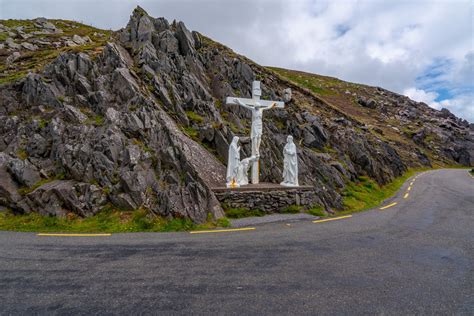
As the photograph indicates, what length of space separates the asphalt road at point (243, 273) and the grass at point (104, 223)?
2.79 feet

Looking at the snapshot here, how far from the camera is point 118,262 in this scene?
608cm

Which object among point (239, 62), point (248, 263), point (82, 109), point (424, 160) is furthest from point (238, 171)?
point (424, 160)

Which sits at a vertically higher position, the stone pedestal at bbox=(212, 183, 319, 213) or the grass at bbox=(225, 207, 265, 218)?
the stone pedestal at bbox=(212, 183, 319, 213)

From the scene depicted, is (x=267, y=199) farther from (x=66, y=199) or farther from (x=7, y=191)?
(x=7, y=191)

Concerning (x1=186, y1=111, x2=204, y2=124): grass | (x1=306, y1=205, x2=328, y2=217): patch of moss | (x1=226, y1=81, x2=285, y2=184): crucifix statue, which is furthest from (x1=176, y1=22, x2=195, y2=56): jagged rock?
(x1=306, y1=205, x2=328, y2=217): patch of moss

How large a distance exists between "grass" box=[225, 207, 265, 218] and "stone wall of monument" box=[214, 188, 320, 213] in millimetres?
163

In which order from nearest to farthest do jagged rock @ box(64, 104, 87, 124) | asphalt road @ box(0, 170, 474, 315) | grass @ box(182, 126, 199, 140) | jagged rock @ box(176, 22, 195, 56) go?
asphalt road @ box(0, 170, 474, 315)
jagged rock @ box(64, 104, 87, 124)
grass @ box(182, 126, 199, 140)
jagged rock @ box(176, 22, 195, 56)

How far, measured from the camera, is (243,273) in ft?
18.0

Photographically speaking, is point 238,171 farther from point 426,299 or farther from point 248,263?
point 426,299

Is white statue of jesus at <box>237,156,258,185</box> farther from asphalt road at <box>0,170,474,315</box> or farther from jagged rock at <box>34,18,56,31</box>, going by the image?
jagged rock at <box>34,18,56,31</box>

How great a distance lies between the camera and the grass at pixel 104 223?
31.4ft

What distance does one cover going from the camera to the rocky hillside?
1120cm

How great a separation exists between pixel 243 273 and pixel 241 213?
6.01 m

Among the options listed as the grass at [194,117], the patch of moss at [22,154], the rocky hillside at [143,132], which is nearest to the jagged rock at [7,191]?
the rocky hillside at [143,132]
